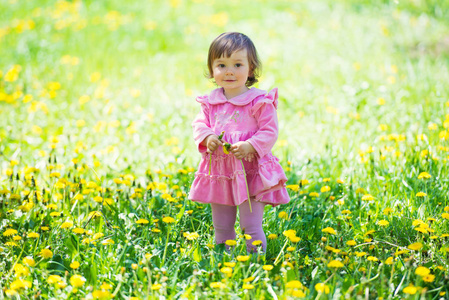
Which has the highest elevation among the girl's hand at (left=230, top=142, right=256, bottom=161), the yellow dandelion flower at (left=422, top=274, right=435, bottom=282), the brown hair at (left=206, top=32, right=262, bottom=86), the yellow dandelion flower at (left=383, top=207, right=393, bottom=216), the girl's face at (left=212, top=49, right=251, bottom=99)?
the brown hair at (left=206, top=32, right=262, bottom=86)

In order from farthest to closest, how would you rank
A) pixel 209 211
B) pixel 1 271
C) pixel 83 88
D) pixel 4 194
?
pixel 83 88 → pixel 209 211 → pixel 4 194 → pixel 1 271

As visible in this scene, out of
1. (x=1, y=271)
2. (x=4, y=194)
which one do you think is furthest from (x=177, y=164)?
(x=1, y=271)

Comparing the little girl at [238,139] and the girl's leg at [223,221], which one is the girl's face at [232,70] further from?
the girl's leg at [223,221]

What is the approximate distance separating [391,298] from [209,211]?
4.08 ft

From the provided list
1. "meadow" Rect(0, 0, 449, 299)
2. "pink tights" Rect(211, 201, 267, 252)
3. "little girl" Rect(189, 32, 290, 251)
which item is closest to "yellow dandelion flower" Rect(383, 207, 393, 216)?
"meadow" Rect(0, 0, 449, 299)

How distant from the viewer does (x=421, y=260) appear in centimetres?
232

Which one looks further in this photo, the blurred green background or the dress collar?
the blurred green background

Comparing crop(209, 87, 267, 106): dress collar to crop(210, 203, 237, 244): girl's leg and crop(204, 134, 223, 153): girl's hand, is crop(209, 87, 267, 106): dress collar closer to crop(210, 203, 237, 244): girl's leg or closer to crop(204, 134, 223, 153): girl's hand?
crop(204, 134, 223, 153): girl's hand

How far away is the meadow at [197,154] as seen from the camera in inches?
87.6

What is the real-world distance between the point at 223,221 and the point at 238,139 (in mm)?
460

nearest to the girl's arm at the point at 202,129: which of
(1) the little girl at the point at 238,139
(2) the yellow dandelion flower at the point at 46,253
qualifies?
(1) the little girl at the point at 238,139

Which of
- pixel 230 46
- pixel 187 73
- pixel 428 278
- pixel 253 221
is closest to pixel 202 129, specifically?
pixel 230 46

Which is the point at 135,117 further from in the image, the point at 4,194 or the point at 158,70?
A: the point at 4,194

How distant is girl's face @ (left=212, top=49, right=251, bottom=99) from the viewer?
→ 2393 millimetres
